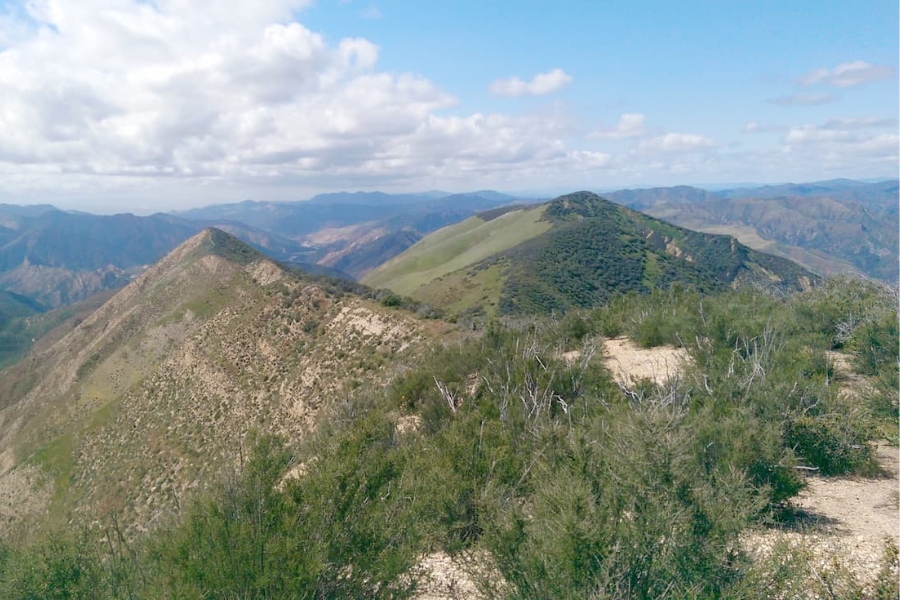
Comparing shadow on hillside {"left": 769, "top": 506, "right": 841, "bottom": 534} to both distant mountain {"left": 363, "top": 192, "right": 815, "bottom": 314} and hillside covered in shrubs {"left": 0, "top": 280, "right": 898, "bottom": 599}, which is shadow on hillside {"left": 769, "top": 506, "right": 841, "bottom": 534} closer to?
hillside covered in shrubs {"left": 0, "top": 280, "right": 898, "bottom": 599}

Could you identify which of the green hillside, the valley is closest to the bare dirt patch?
the valley

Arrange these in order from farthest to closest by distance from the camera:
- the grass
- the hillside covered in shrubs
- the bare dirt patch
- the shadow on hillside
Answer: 1. the grass
2. the bare dirt patch
3. the shadow on hillside
4. the hillside covered in shrubs

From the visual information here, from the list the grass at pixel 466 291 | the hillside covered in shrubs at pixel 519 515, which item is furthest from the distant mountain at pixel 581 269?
the hillside covered in shrubs at pixel 519 515

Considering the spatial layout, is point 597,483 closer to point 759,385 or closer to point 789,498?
point 789,498

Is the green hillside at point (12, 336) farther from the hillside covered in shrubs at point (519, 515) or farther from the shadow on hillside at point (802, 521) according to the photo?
the shadow on hillside at point (802, 521)

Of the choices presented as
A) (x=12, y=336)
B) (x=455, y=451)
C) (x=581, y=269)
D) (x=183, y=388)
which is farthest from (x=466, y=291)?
(x=12, y=336)

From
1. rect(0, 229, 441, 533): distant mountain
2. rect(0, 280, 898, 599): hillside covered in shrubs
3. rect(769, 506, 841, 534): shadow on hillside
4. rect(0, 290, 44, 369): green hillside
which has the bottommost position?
rect(0, 290, 44, 369): green hillside

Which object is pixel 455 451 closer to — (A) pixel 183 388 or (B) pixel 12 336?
(A) pixel 183 388
